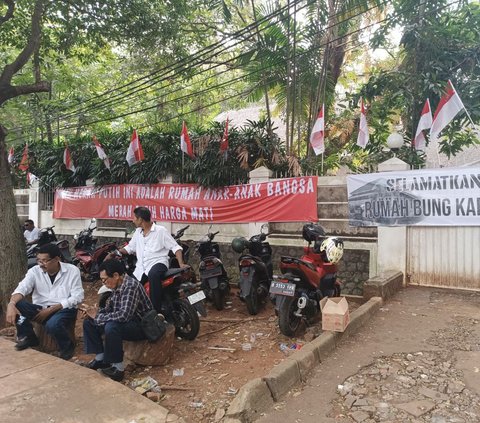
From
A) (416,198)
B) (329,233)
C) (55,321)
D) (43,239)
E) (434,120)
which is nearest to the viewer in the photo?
(55,321)

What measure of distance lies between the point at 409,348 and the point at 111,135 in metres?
9.65

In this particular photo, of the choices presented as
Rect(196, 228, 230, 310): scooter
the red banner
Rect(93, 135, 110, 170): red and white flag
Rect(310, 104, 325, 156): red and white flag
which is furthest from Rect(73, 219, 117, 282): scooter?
Rect(310, 104, 325, 156): red and white flag

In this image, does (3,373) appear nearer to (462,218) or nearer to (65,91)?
(462,218)

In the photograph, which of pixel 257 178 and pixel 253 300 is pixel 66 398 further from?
pixel 257 178

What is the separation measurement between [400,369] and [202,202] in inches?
234

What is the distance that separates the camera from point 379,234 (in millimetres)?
6777

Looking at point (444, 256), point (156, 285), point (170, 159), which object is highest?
point (170, 159)

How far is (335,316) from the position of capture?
425 cm

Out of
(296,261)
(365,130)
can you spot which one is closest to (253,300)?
(296,261)

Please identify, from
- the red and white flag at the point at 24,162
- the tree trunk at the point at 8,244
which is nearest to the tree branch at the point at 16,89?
the tree trunk at the point at 8,244

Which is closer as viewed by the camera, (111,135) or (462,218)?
(462,218)

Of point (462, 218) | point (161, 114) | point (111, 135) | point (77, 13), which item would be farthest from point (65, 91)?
point (462, 218)

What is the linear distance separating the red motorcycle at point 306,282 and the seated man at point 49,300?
2.22m

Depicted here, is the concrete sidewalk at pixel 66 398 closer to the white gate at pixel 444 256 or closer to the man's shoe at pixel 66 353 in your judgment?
the man's shoe at pixel 66 353
